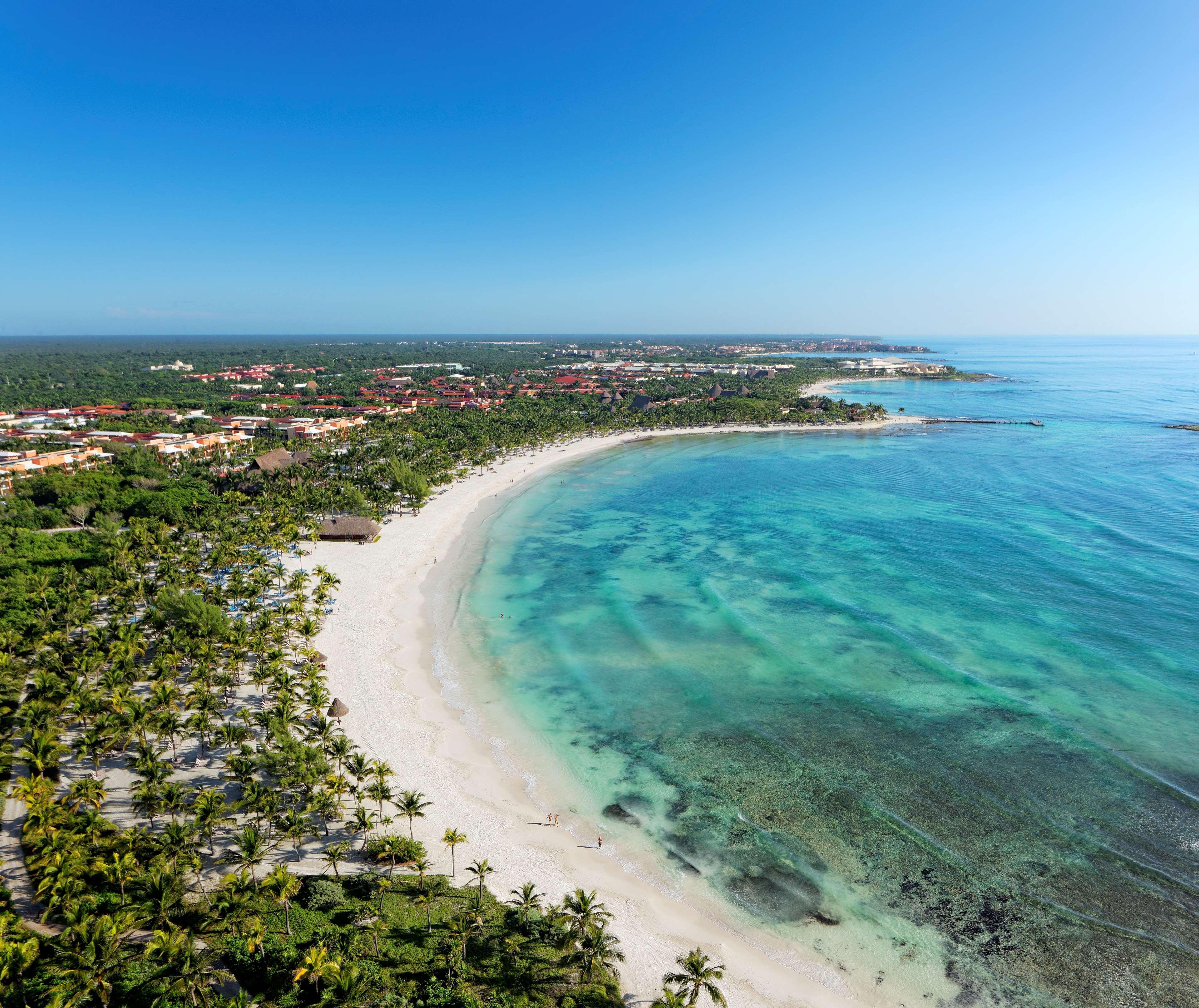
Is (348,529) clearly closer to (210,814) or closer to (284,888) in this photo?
(210,814)

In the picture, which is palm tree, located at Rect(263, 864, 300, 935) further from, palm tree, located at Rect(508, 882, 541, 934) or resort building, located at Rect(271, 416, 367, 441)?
resort building, located at Rect(271, 416, 367, 441)

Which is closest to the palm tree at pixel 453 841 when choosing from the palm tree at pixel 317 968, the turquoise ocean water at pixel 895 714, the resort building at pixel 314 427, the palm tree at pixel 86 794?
the palm tree at pixel 317 968

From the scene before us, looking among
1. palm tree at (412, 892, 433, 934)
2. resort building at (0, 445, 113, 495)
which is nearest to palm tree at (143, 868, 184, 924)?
palm tree at (412, 892, 433, 934)

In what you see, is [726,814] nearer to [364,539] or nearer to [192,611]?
[192,611]

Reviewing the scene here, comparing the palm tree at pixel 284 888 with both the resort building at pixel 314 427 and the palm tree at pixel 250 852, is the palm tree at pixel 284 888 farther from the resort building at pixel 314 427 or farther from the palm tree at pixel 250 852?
the resort building at pixel 314 427

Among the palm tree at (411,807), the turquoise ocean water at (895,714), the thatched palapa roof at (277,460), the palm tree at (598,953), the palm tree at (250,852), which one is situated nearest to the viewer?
the palm tree at (598,953)

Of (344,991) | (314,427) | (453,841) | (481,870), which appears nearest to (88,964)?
(344,991)

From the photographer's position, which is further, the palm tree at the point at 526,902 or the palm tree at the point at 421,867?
the palm tree at the point at 421,867
